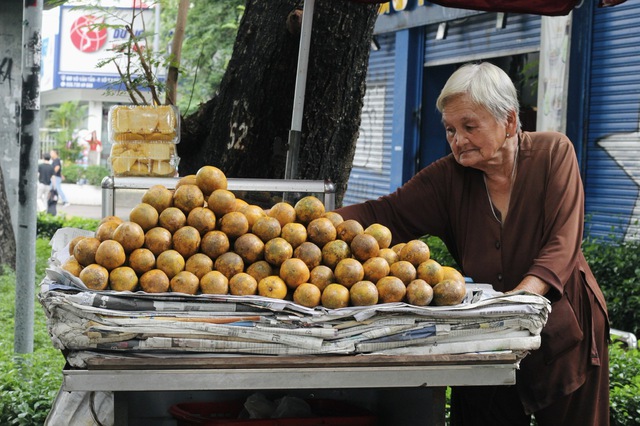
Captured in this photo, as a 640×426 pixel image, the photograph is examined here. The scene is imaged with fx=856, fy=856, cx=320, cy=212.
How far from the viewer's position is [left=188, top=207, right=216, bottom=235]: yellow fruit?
7.66 feet

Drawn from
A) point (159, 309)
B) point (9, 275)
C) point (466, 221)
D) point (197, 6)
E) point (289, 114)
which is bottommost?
point (9, 275)

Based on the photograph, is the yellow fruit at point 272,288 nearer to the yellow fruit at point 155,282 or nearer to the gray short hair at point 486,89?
the yellow fruit at point 155,282

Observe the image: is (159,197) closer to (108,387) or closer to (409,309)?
(108,387)

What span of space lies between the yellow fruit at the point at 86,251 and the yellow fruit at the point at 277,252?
45 centimetres

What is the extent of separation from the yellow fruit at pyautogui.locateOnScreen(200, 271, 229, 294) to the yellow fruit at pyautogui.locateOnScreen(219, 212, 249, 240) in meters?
0.17

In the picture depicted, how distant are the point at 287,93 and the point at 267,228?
203 cm

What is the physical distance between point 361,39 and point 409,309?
2321 mm

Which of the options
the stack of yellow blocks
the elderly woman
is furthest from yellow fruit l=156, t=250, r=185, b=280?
the stack of yellow blocks

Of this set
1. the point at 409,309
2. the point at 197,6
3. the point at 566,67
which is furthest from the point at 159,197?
the point at 197,6

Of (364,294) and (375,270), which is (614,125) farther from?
(364,294)

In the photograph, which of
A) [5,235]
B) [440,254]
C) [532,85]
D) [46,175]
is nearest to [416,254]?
[440,254]

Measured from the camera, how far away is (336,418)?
2.48 meters

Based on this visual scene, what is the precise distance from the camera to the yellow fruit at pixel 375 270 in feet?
7.54

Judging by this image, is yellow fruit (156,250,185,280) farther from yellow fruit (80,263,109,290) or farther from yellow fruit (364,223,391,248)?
yellow fruit (364,223,391,248)
